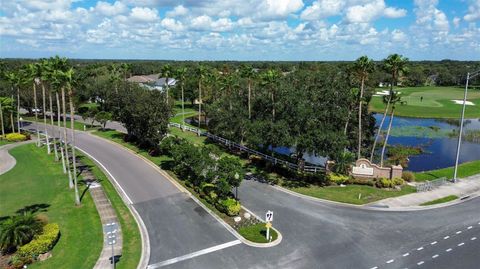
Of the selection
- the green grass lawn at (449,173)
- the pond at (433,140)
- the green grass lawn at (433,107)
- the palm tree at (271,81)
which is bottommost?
the pond at (433,140)

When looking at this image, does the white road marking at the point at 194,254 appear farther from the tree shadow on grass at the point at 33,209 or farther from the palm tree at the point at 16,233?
the tree shadow on grass at the point at 33,209

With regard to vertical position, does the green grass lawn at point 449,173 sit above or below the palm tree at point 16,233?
below

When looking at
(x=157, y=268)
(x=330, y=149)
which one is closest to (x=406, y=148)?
(x=330, y=149)

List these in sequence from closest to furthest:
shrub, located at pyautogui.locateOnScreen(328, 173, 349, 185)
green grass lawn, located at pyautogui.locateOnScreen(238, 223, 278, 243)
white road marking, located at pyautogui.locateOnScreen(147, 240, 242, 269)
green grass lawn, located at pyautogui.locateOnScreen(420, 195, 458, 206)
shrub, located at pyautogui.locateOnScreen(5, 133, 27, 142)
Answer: white road marking, located at pyautogui.locateOnScreen(147, 240, 242, 269) < green grass lawn, located at pyautogui.locateOnScreen(238, 223, 278, 243) < green grass lawn, located at pyautogui.locateOnScreen(420, 195, 458, 206) < shrub, located at pyautogui.locateOnScreen(328, 173, 349, 185) < shrub, located at pyautogui.locateOnScreen(5, 133, 27, 142)

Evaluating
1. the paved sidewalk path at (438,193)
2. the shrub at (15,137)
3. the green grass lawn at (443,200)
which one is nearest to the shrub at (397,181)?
the paved sidewalk path at (438,193)

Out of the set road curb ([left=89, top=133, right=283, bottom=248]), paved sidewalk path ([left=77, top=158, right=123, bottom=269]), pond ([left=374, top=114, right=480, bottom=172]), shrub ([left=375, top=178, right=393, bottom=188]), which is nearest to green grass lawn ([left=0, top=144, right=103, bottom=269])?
paved sidewalk path ([left=77, top=158, right=123, bottom=269])

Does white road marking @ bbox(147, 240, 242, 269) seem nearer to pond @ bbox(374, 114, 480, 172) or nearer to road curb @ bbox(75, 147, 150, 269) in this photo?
road curb @ bbox(75, 147, 150, 269)
